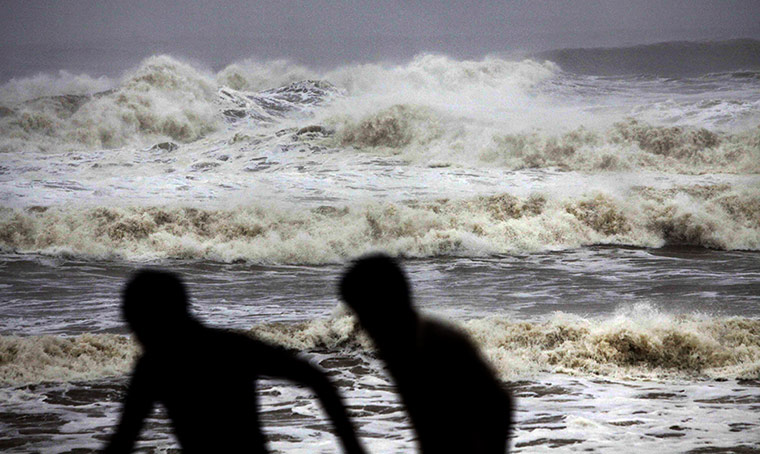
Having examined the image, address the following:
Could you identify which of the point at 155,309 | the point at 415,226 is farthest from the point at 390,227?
the point at 155,309

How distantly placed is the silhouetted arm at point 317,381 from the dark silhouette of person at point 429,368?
3.6 inches

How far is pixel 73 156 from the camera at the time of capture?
13.7m

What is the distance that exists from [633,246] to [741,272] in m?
2.01

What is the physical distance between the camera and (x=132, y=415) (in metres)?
1.15

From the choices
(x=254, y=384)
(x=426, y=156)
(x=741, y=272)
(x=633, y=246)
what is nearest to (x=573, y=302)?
(x=741, y=272)

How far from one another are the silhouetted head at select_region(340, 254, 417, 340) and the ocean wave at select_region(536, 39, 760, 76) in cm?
1304

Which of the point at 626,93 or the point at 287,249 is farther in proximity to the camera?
the point at 626,93

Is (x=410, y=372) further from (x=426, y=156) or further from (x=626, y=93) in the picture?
(x=626, y=93)

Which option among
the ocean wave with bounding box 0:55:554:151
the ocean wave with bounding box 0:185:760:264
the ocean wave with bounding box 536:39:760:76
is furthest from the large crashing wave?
the ocean wave with bounding box 536:39:760:76

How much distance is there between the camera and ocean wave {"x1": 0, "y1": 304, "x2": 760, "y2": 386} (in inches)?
159

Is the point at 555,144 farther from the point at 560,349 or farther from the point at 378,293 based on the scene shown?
the point at 378,293

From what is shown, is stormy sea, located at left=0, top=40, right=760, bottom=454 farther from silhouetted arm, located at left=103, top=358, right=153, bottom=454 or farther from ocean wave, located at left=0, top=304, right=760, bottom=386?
silhouetted arm, located at left=103, top=358, right=153, bottom=454

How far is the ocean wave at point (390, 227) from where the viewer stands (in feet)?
30.7

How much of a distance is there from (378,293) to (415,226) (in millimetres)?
9149
